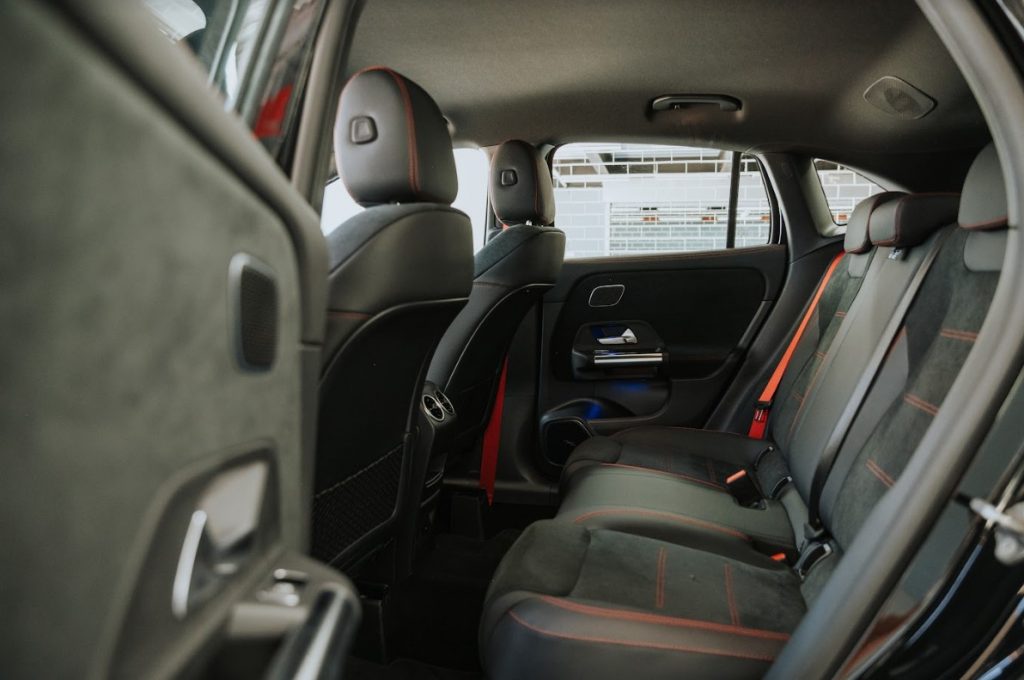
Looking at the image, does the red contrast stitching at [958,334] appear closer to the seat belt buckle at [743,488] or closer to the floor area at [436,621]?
the seat belt buckle at [743,488]

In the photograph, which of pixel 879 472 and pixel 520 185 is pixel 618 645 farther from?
pixel 520 185

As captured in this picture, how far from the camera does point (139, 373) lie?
0.42m

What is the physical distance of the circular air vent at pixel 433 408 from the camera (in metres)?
1.76

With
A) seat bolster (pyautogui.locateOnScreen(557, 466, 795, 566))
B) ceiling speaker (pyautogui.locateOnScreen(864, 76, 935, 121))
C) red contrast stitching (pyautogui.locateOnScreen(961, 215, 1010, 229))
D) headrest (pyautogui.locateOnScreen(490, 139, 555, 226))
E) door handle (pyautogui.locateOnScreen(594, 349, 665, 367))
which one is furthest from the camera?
door handle (pyautogui.locateOnScreen(594, 349, 665, 367))

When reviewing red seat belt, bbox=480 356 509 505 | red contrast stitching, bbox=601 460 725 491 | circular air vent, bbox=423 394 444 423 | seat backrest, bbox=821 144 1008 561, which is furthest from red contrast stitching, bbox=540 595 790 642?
red seat belt, bbox=480 356 509 505

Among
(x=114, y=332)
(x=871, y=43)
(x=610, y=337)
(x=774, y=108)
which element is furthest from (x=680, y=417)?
(x=114, y=332)

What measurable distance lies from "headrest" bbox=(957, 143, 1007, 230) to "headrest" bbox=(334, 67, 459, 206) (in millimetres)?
889

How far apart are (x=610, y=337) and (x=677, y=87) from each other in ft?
3.00

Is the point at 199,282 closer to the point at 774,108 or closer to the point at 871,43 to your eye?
the point at 871,43

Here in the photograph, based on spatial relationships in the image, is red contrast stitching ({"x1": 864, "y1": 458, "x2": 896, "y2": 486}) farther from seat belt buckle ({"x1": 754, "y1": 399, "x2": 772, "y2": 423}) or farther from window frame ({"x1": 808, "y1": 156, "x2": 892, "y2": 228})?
window frame ({"x1": 808, "y1": 156, "x2": 892, "y2": 228})

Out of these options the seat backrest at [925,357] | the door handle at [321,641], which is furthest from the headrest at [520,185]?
the door handle at [321,641]

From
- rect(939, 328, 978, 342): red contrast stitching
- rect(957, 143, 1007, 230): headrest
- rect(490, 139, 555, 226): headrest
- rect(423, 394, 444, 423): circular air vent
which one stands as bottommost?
rect(423, 394, 444, 423): circular air vent

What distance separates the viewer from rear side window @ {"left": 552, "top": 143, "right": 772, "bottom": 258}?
2.86 m

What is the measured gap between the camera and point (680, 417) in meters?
2.76
